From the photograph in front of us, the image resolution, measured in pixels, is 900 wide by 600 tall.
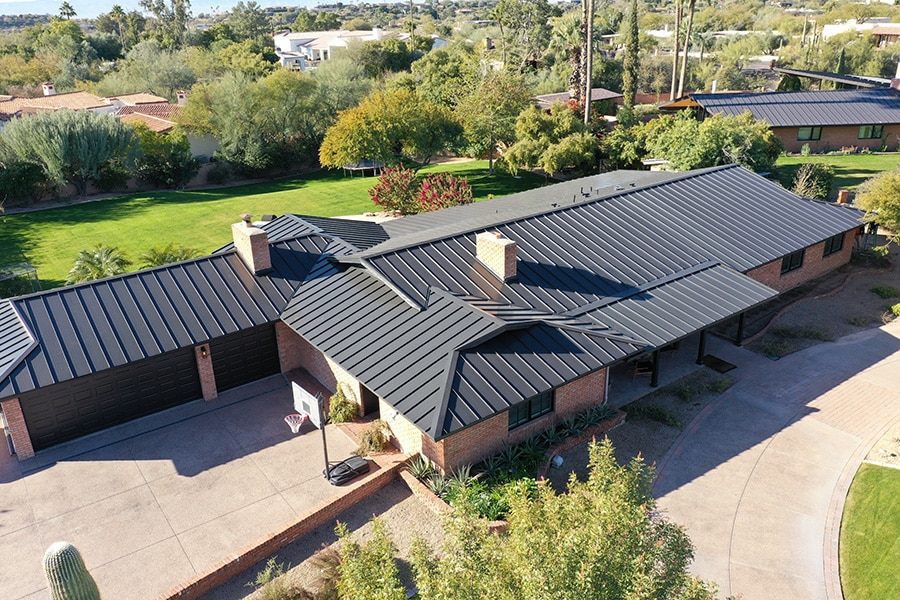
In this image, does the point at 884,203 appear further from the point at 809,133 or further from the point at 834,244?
the point at 809,133

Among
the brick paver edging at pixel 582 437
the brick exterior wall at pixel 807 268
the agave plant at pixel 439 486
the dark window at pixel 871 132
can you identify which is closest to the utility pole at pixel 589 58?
the brick exterior wall at pixel 807 268

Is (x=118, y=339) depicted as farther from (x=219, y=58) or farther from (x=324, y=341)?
(x=219, y=58)

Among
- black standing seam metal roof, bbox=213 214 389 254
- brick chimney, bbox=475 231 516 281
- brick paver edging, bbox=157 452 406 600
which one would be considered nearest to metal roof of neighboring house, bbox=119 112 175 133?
black standing seam metal roof, bbox=213 214 389 254

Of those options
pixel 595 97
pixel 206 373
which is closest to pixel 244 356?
pixel 206 373

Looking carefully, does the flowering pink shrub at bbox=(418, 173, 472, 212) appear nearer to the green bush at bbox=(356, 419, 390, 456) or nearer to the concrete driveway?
the concrete driveway

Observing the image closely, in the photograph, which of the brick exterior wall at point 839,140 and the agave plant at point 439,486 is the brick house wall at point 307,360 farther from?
the brick exterior wall at point 839,140
